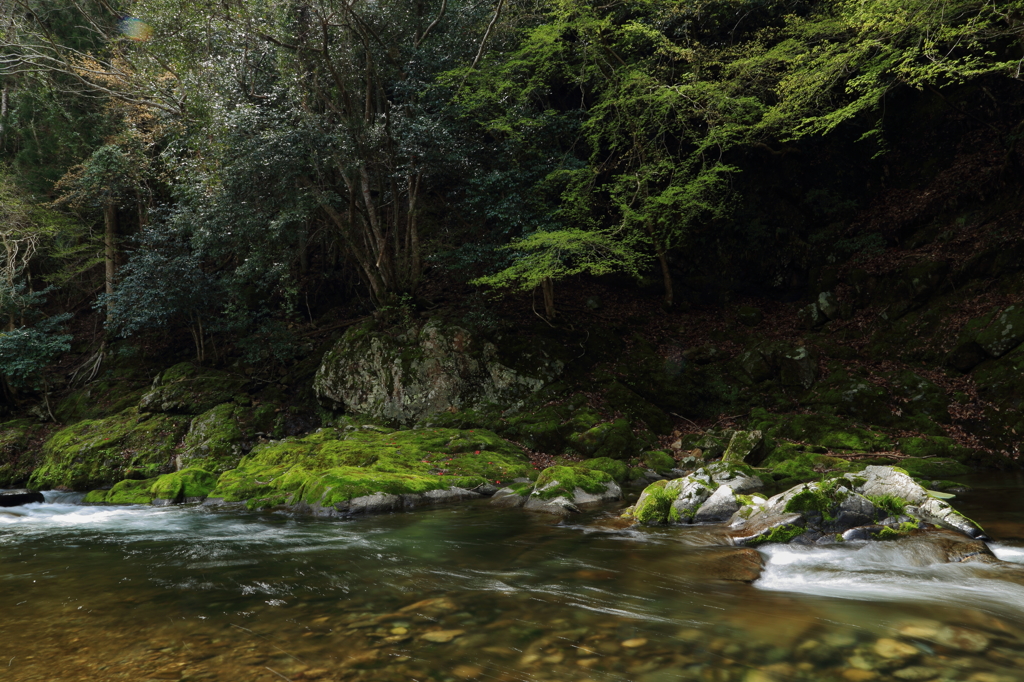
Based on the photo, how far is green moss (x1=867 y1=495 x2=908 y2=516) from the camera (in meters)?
5.66

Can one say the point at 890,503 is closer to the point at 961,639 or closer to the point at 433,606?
the point at 961,639

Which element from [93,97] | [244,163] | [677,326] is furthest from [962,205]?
[93,97]

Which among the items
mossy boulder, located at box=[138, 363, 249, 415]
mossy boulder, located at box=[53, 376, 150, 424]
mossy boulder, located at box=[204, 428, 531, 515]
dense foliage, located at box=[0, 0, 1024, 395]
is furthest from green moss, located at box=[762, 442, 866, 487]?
mossy boulder, located at box=[53, 376, 150, 424]

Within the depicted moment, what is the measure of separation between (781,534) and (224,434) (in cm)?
1209

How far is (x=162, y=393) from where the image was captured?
47.5 feet

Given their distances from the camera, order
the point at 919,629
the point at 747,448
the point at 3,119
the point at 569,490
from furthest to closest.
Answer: the point at 3,119
the point at 747,448
the point at 569,490
the point at 919,629

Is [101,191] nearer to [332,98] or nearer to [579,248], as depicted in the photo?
[332,98]

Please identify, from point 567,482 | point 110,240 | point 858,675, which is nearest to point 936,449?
point 567,482

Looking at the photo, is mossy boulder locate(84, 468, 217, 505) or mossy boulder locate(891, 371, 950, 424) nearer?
mossy boulder locate(84, 468, 217, 505)

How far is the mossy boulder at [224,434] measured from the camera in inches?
491

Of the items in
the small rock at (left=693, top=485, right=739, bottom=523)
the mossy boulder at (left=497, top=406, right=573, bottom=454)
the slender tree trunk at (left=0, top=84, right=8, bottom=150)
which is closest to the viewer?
the small rock at (left=693, top=485, right=739, bottom=523)

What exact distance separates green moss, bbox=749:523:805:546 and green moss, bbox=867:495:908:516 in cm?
97

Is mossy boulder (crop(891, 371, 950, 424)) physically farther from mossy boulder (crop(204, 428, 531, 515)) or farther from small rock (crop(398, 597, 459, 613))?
small rock (crop(398, 597, 459, 613))

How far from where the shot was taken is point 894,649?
3.13m
